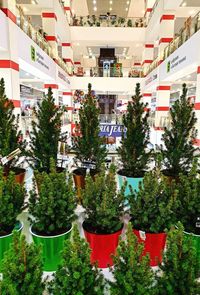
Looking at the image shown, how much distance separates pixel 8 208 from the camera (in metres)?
2.35

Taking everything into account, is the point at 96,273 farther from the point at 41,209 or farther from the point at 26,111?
the point at 26,111

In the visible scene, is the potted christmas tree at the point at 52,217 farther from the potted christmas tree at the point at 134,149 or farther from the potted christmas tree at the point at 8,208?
the potted christmas tree at the point at 134,149

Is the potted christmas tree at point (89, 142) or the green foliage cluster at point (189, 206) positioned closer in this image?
the green foliage cluster at point (189, 206)

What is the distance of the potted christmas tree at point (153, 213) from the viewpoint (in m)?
2.33

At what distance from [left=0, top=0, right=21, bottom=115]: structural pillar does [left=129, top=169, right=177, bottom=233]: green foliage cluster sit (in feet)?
17.9

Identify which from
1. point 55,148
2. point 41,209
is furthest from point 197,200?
point 55,148

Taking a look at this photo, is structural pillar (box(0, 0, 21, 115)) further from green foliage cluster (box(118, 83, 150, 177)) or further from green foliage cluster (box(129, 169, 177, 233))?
green foliage cluster (box(129, 169, 177, 233))

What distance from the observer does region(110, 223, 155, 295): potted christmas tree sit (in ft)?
5.13

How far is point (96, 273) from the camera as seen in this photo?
5.52ft

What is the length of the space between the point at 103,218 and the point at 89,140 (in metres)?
1.83

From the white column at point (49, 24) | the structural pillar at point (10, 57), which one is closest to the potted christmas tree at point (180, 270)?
the structural pillar at point (10, 57)

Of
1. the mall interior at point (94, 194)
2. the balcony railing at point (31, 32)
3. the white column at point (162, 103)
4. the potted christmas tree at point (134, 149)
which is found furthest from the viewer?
the white column at point (162, 103)

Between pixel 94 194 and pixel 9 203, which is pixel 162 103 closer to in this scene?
pixel 94 194

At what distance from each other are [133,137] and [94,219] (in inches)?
77.0
